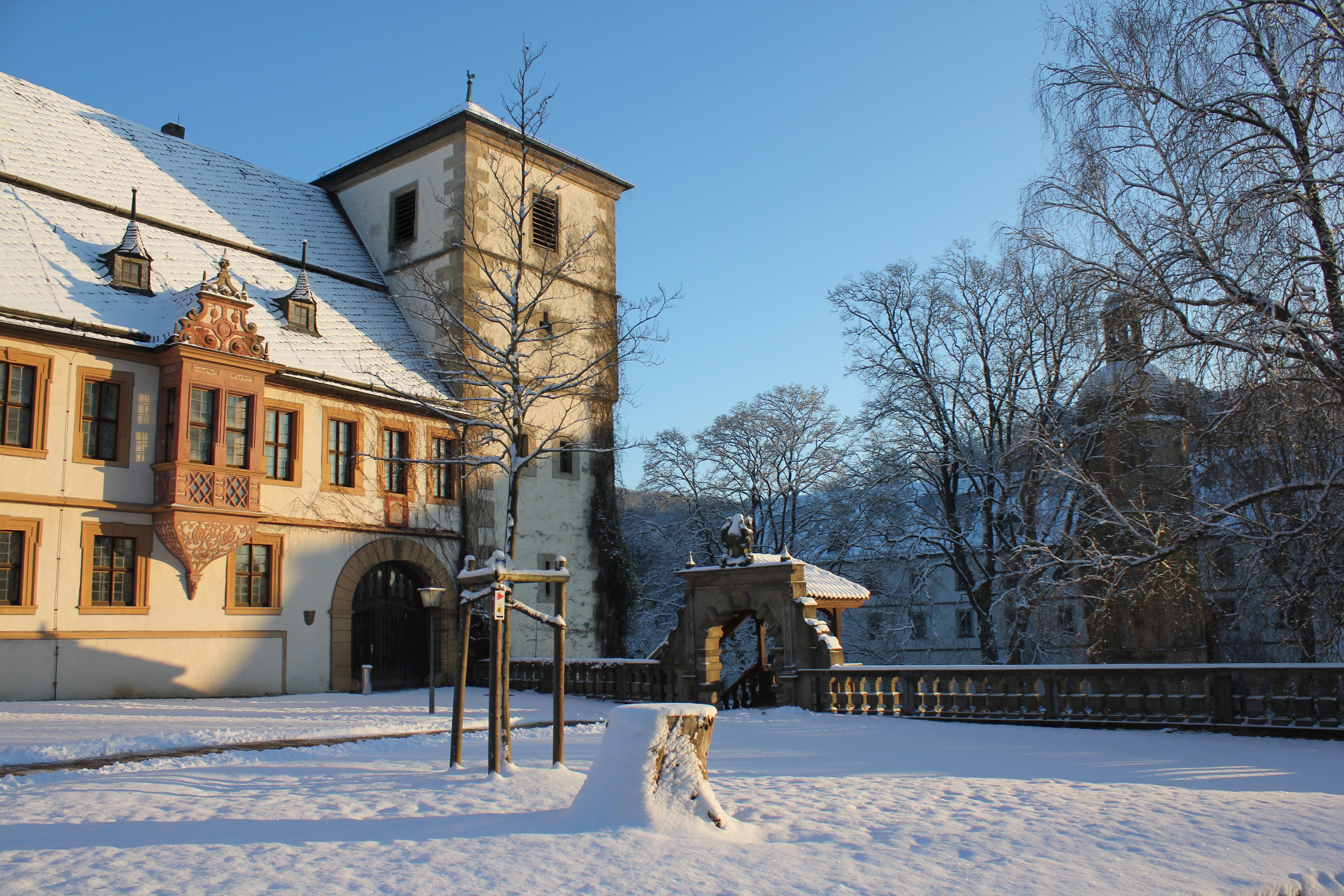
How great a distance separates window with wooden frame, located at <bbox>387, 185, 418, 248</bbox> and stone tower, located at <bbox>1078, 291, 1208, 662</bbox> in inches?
720

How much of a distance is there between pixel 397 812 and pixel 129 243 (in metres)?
17.0

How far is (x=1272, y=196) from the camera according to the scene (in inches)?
455

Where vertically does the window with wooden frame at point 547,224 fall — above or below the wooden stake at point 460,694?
above

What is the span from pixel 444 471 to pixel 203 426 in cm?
676

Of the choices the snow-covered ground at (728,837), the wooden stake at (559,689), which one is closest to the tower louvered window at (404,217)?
the snow-covered ground at (728,837)

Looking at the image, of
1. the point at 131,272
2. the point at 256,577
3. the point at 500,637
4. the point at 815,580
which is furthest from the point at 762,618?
the point at 131,272

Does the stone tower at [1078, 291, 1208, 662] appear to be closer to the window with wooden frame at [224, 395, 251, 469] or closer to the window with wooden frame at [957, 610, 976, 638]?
the window with wooden frame at [224, 395, 251, 469]

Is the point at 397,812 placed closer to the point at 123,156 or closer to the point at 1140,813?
the point at 1140,813

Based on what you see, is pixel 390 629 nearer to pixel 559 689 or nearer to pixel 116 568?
pixel 116 568

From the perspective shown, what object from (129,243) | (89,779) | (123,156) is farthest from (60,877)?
(123,156)

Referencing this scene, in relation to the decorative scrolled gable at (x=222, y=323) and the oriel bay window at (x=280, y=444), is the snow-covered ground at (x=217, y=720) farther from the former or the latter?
the decorative scrolled gable at (x=222, y=323)

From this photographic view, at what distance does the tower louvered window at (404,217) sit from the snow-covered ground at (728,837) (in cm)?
1994

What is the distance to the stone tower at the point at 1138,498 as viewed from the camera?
547 inches

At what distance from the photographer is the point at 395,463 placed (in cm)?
2433
